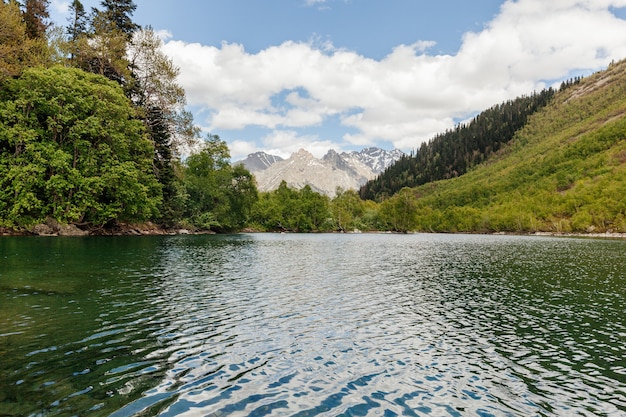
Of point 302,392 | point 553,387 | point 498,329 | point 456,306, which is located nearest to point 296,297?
point 456,306

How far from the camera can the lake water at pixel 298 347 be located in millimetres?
11234

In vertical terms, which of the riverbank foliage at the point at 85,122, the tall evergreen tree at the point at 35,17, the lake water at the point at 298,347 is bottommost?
the lake water at the point at 298,347

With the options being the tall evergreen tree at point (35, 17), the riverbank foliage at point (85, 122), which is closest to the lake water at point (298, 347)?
the riverbank foliage at point (85, 122)

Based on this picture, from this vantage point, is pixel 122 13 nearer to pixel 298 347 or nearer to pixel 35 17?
pixel 35 17

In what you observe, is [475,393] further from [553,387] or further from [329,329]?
[329,329]

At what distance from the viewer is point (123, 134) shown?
79.1 metres

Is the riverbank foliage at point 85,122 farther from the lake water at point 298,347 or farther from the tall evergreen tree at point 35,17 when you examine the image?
the lake water at point 298,347

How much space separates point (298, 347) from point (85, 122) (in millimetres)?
73502

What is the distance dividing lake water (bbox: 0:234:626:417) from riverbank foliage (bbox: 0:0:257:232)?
139 feet

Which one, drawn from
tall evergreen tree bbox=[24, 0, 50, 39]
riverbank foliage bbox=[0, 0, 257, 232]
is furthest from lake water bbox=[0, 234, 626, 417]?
tall evergreen tree bbox=[24, 0, 50, 39]

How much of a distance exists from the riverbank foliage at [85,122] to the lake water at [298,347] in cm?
4234

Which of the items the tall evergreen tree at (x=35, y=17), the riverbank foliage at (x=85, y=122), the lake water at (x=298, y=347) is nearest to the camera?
the lake water at (x=298, y=347)

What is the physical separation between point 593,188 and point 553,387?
21454 centimetres

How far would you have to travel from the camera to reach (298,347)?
16422 millimetres
